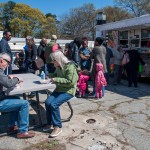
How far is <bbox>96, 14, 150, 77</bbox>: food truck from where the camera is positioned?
991 centimetres

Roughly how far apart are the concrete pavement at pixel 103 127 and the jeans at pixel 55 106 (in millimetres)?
237

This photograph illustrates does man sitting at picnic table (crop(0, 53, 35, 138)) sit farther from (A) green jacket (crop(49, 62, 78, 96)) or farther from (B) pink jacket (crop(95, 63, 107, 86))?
(B) pink jacket (crop(95, 63, 107, 86))

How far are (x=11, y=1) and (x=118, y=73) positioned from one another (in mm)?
55393

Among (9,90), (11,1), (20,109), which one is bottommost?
(20,109)

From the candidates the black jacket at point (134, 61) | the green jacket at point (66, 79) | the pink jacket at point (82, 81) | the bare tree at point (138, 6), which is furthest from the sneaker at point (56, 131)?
the bare tree at point (138, 6)

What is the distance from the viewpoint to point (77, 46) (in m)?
7.21

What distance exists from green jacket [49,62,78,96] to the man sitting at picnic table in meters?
0.64

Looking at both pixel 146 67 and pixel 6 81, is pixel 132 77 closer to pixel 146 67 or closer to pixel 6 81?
pixel 146 67

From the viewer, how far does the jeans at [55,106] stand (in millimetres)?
4355

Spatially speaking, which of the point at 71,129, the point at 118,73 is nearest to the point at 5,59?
the point at 71,129

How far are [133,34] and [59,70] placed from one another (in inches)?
302

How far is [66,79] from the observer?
14.5 ft

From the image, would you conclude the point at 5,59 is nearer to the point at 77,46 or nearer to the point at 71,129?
the point at 71,129

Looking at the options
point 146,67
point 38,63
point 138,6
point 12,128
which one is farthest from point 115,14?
point 12,128
